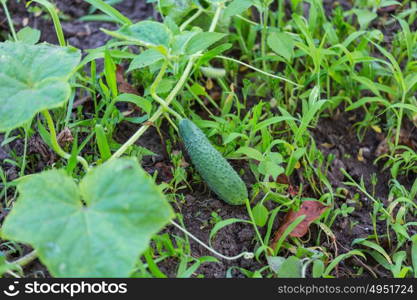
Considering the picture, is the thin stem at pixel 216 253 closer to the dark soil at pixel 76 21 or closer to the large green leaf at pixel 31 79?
the large green leaf at pixel 31 79

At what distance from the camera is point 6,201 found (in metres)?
2.70

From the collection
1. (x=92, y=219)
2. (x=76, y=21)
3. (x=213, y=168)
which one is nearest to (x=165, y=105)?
(x=213, y=168)

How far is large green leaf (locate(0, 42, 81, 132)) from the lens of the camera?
7.28 ft

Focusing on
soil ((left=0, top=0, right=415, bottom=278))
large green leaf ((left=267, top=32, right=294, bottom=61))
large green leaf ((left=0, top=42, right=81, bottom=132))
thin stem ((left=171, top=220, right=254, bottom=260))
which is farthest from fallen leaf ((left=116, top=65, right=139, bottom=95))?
thin stem ((left=171, top=220, right=254, bottom=260))

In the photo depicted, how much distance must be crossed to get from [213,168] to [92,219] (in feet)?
2.50

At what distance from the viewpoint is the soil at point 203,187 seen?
2.60m

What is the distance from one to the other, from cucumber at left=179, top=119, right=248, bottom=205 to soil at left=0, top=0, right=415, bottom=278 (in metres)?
0.11

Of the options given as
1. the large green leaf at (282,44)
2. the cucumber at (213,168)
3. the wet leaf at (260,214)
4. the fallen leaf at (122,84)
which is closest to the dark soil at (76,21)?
the fallen leaf at (122,84)

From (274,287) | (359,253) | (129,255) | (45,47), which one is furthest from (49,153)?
(359,253)

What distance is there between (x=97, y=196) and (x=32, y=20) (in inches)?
78.4

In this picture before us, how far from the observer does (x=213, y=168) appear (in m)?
2.65

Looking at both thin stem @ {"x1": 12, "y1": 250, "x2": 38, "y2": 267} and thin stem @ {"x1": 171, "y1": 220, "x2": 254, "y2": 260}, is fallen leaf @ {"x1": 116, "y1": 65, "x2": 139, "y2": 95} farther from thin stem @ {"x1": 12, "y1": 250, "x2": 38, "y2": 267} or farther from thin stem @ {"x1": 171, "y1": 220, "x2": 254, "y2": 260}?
thin stem @ {"x1": 12, "y1": 250, "x2": 38, "y2": 267}

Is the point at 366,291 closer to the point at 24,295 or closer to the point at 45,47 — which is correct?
the point at 24,295

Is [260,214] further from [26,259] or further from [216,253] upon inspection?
[26,259]
